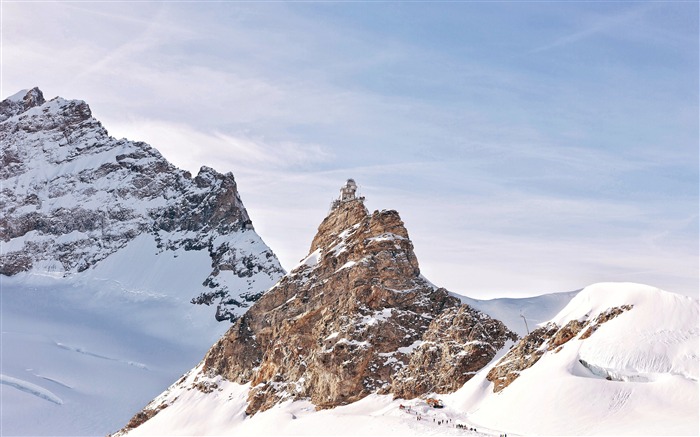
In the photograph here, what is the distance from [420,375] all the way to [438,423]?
17.9 meters

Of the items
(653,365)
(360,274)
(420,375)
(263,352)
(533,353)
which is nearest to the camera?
(653,365)

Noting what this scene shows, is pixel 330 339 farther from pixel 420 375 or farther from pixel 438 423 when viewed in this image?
pixel 438 423

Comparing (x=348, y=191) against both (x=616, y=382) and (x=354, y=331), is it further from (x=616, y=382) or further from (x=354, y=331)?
(x=616, y=382)

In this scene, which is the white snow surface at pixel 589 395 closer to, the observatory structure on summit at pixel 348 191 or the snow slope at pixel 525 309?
the snow slope at pixel 525 309

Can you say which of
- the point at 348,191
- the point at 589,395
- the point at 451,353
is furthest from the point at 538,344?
the point at 348,191

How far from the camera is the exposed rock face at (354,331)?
12219 cm

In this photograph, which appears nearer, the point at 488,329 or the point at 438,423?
the point at 438,423

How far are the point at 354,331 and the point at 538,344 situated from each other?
85.7ft

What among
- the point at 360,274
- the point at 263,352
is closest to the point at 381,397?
the point at 360,274

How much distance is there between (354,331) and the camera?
5032 inches

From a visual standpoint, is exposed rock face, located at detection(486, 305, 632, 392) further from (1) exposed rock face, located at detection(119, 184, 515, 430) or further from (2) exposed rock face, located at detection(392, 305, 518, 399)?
(1) exposed rock face, located at detection(119, 184, 515, 430)

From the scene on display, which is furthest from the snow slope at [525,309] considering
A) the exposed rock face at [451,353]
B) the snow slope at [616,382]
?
the snow slope at [616,382]

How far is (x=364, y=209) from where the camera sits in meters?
154

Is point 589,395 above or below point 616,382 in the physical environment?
below
